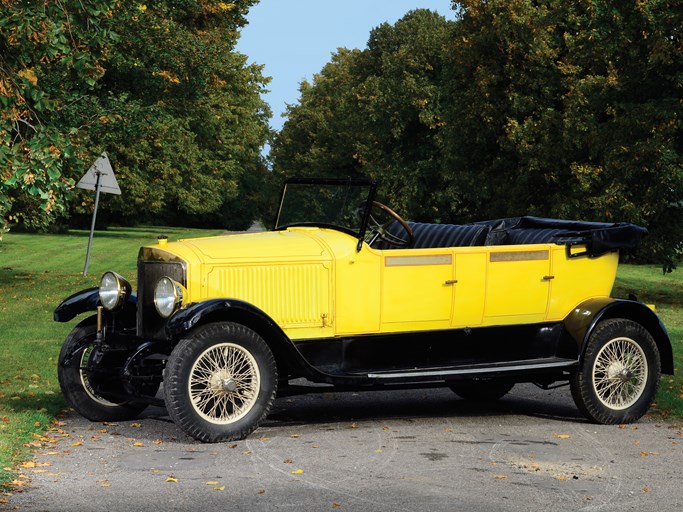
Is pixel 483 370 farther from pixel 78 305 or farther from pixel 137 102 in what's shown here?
pixel 137 102

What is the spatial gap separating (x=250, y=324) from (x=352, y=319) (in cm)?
86

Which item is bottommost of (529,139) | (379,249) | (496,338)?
(496,338)

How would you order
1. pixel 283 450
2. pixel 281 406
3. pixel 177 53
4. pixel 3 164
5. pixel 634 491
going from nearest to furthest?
pixel 634 491, pixel 283 450, pixel 281 406, pixel 3 164, pixel 177 53

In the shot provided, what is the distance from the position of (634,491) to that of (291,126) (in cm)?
7037

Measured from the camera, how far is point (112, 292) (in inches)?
354

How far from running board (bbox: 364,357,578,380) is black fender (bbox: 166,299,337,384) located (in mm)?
491

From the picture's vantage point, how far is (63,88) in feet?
72.4

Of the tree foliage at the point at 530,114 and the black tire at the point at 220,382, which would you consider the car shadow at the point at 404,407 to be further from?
the tree foliage at the point at 530,114

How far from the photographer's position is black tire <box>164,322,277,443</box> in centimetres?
791

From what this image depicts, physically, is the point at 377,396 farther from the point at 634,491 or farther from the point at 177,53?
the point at 177,53

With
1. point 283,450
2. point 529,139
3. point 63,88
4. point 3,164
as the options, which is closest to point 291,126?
point 529,139

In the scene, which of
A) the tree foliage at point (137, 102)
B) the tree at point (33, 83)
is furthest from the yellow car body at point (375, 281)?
the tree foliage at point (137, 102)

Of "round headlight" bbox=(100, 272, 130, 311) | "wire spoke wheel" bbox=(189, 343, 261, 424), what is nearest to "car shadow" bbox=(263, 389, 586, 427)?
"wire spoke wheel" bbox=(189, 343, 261, 424)

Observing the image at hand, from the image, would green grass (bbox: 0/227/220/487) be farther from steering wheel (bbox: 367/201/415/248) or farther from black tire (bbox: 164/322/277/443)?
steering wheel (bbox: 367/201/415/248)
